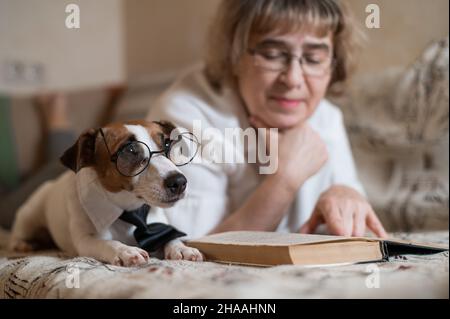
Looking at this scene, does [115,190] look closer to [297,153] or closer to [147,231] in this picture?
[147,231]

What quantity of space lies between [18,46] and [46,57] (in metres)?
0.10

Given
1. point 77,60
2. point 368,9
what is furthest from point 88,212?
point 77,60

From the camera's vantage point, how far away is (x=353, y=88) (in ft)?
4.93

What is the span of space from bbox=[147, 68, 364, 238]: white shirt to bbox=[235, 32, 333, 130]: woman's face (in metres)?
0.06

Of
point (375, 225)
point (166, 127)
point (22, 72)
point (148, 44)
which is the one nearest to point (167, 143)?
point (166, 127)

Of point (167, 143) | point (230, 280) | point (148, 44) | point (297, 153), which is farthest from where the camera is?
point (148, 44)

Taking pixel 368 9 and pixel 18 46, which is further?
pixel 18 46

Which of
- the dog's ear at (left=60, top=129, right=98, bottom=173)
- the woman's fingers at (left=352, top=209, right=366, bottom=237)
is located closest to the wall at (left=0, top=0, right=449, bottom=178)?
the woman's fingers at (left=352, top=209, right=366, bottom=237)

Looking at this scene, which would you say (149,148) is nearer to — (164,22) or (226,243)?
(226,243)

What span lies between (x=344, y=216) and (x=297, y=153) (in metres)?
0.17

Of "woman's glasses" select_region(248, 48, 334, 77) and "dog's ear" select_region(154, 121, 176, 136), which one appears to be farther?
"woman's glasses" select_region(248, 48, 334, 77)

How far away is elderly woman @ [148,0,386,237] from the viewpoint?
3.28ft

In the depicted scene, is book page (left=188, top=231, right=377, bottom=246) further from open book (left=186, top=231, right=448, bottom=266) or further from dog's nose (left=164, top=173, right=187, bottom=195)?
dog's nose (left=164, top=173, right=187, bottom=195)

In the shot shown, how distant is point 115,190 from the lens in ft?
2.46
